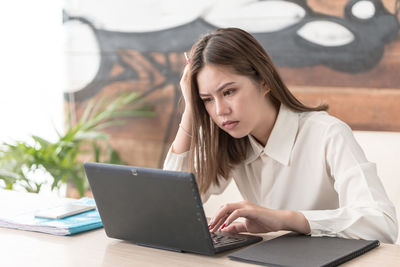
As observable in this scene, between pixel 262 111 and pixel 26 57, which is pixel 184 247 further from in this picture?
pixel 26 57

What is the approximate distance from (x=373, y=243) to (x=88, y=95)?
2635mm

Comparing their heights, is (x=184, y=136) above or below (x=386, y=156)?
above

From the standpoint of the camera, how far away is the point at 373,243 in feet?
4.90

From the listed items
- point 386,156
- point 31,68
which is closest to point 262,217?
point 386,156

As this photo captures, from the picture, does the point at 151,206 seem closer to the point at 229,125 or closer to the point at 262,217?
the point at 262,217

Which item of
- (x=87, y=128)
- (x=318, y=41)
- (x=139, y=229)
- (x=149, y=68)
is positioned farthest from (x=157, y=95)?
(x=139, y=229)

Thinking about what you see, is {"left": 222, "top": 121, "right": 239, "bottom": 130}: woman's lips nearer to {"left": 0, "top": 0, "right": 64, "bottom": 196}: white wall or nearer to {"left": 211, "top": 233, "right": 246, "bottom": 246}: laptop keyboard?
{"left": 211, "top": 233, "right": 246, "bottom": 246}: laptop keyboard

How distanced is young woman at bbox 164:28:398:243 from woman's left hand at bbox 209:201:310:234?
2 cm

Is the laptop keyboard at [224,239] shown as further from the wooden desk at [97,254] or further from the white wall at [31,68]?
the white wall at [31,68]

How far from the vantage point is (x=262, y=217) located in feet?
5.13

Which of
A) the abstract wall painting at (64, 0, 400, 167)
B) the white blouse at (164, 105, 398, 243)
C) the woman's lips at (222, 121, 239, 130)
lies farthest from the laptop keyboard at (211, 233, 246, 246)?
the abstract wall painting at (64, 0, 400, 167)

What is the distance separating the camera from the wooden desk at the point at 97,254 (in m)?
1.41

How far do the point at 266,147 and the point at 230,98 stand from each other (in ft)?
0.75

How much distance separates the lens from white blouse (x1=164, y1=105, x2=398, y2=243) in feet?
5.36
